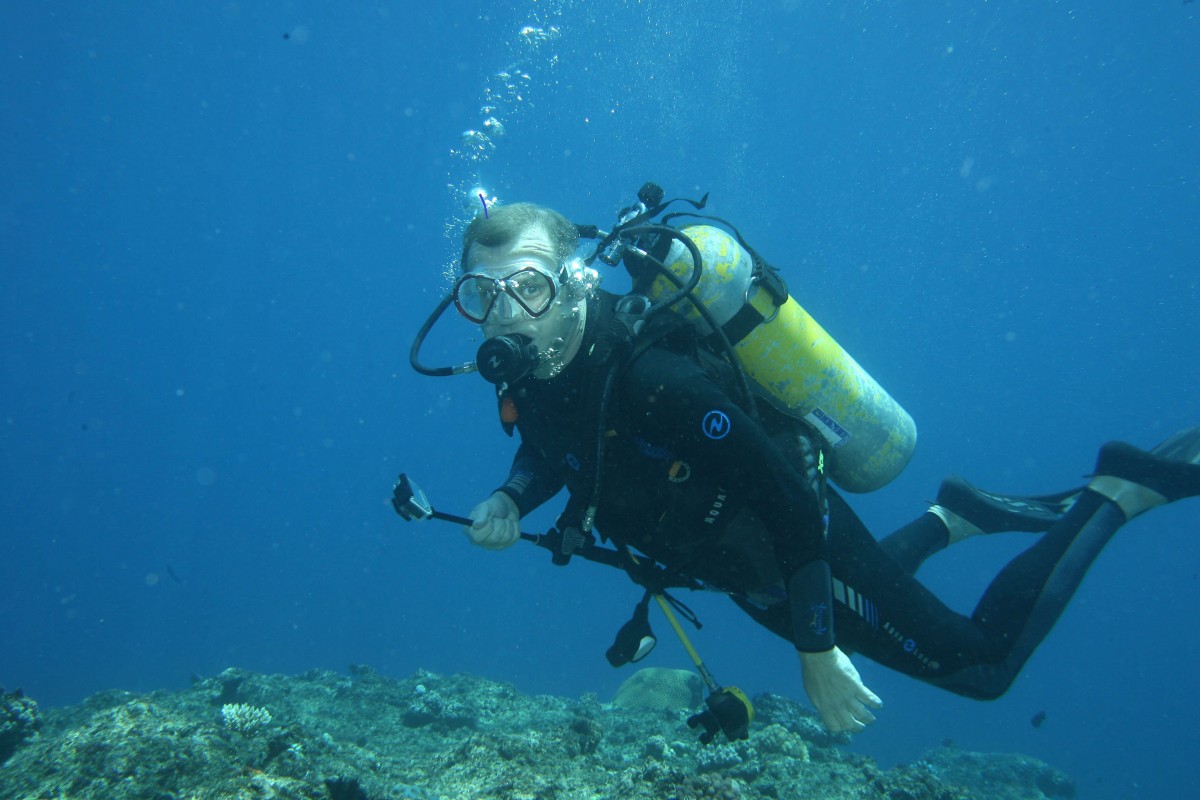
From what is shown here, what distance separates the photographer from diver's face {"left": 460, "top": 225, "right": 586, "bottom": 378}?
3.31 m

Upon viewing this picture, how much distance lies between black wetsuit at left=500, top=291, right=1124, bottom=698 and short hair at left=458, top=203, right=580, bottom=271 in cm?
60

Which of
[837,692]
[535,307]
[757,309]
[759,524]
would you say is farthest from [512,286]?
[837,692]

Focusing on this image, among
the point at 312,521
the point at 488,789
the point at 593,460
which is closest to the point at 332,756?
the point at 488,789

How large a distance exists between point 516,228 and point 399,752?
224 inches

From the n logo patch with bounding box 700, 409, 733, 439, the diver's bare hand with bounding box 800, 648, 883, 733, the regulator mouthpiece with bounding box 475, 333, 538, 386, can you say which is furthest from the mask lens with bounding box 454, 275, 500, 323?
the diver's bare hand with bounding box 800, 648, 883, 733

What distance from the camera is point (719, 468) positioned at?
2764 millimetres

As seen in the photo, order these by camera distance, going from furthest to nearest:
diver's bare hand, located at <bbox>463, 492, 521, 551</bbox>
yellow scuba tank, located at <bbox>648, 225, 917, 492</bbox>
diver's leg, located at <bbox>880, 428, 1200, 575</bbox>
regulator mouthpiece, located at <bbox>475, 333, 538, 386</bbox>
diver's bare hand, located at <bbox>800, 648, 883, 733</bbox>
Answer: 1. diver's leg, located at <bbox>880, 428, 1200, 575</bbox>
2. yellow scuba tank, located at <bbox>648, 225, 917, 492</bbox>
3. diver's bare hand, located at <bbox>463, 492, 521, 551</bbox>
4. regulator mouthpiece, located at <bbox>475, 333, 538, 386</bbox>
5. diver's bare hand, located at <bbox>800, 648, 883, 733</bbox>

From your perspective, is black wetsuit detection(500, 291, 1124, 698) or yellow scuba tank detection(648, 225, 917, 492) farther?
yellow scuba tank detection(648, 225, 917, 492)

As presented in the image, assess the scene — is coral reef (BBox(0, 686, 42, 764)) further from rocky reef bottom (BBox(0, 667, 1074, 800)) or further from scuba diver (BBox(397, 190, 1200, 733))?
scuba diver (BBox(397, 190, 1200, 733))

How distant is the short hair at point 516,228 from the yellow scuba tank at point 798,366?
0.65 meters

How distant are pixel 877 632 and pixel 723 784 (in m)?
1.52

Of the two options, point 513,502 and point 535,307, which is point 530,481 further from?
point 535,307

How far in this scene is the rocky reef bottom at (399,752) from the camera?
12.1 feet

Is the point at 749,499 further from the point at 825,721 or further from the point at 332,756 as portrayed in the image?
the point at 332,756
